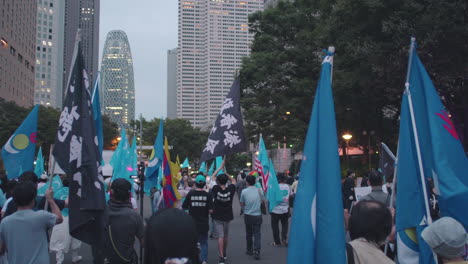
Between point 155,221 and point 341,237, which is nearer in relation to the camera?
point 155,221

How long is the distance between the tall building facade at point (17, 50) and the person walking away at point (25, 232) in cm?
8003

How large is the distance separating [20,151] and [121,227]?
14.0 feet

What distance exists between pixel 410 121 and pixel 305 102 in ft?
68.7

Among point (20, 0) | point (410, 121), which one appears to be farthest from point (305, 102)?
point (20, 0)

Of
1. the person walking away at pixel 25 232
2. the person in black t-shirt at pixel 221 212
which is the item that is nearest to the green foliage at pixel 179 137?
the person in black t-shirt at pixel 221 212

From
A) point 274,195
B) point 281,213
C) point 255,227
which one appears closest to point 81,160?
point 255,227

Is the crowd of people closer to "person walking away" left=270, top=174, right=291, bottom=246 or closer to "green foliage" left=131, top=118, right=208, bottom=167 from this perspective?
"person walking away" left=270, top=174, right=291, bottom=246

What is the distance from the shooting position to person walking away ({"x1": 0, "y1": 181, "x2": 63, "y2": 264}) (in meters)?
4.41

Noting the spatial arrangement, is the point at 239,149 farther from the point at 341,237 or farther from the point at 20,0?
the point at 20,0

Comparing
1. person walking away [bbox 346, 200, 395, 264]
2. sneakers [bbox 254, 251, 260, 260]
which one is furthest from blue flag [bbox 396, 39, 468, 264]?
sneakers [bbox 254, 251, 260, 260]

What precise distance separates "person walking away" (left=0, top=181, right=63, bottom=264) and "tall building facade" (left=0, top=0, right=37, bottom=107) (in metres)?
80.0

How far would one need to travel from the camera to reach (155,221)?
2625 millimetres

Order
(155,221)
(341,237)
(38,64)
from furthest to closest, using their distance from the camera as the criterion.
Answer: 1. (38,64)
2. (341,237)
3. (155,221)

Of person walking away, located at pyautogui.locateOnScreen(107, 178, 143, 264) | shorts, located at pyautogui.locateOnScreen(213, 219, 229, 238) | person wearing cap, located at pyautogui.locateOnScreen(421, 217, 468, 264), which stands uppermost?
person wearing cap, located at pyautogui.locateOnScreen(421, 217, 468, 264)
